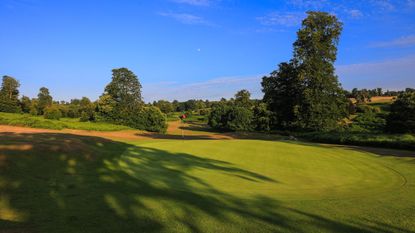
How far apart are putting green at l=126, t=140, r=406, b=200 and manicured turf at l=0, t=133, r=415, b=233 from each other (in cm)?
4

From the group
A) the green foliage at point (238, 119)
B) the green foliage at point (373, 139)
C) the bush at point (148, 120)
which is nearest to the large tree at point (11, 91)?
the bush at point (148, 120)

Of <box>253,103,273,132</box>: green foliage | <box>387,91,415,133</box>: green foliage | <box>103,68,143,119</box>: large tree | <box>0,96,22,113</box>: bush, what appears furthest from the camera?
<box>103,68,143,119</box>: large tree

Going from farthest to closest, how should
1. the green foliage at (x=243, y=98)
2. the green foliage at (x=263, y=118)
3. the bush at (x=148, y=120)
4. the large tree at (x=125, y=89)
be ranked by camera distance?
the green foliage at (x=243, y=98) < the large tree at (x=125, y=89) < the bush at (x=148, y=120) < the green foliage at (x=263, y=118)

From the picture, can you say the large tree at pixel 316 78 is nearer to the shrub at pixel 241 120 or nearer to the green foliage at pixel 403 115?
the green foliage at pixel 403 115

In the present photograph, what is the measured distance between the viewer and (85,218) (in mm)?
6969

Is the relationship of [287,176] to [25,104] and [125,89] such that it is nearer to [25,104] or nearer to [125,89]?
[125,89]

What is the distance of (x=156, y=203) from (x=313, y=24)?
151 feet

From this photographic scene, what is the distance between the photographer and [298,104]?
158ft

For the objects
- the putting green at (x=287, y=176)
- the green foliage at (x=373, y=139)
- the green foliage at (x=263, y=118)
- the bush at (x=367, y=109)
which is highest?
the bush at (x=367, y=109)

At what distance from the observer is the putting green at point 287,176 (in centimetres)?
1045

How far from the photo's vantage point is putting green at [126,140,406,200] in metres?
10.5

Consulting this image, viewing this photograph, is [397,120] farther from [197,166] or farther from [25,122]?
[25,122]

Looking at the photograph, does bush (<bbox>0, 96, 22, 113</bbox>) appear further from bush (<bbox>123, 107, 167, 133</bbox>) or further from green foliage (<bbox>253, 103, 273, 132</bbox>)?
green foliage (<bbox>253, 103, 273, 132</bbox>)

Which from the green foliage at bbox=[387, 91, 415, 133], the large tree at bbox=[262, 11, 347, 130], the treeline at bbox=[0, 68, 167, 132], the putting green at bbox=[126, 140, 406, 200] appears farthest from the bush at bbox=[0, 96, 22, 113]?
the green foliage at bbox=[387, 91, 415, 133]
